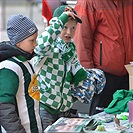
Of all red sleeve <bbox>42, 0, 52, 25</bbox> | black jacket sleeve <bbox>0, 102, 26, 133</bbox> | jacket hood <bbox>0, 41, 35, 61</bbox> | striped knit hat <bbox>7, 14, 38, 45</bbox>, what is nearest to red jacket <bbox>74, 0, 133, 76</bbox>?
red sleeve <bbox>42, 0, 52, 25</bbox>

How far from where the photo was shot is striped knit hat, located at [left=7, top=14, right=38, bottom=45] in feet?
11.3

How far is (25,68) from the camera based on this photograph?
11.1 feet

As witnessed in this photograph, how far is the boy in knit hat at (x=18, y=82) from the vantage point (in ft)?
10.8

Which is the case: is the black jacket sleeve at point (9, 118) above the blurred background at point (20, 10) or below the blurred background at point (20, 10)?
above

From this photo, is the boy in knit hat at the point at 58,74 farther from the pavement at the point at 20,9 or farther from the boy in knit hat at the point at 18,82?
the pavement at the point at 20,9

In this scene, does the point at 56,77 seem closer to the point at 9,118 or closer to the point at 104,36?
the point at 9,118

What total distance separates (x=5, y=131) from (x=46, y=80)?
2.13 feet

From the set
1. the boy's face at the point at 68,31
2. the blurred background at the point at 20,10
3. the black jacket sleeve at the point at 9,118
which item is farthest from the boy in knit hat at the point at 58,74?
the blurred background at the point at 20,10

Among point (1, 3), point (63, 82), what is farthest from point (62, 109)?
point (1, 3)

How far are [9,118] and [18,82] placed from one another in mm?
243

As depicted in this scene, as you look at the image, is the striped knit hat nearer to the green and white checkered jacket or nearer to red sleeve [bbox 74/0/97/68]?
the green and white checkered jacket

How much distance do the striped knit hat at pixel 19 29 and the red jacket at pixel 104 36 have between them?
140cm

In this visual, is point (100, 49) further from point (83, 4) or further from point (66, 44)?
point (66, 44)

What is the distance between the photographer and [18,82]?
3336 mm
